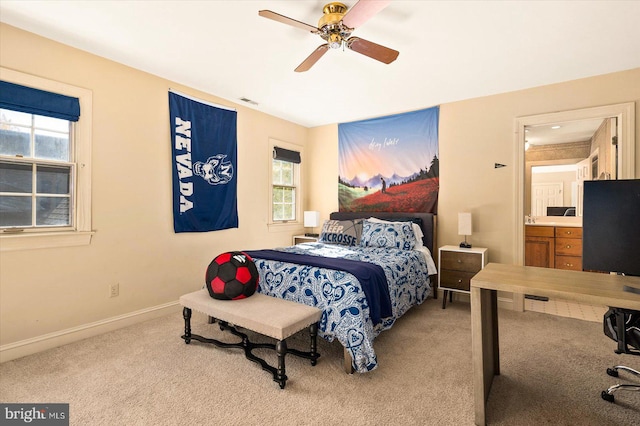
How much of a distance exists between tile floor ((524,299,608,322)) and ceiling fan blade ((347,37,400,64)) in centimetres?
329

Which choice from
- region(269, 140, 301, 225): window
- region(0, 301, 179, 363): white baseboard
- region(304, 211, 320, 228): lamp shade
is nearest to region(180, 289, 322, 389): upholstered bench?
region(0, 301, 179, 363): white baseboard

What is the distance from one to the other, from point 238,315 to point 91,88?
2.51 m

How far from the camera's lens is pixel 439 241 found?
4.18 metres

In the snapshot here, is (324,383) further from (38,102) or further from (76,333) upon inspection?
(38,102)

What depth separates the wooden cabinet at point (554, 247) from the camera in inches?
180

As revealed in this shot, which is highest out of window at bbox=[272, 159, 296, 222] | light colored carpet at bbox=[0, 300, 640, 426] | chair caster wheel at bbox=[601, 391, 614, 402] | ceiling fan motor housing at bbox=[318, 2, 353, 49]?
ceiling fan motor housing at bbox=[318, 2, 353, 49]

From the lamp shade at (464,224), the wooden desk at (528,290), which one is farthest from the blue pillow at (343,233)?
the wooden desk at (528,290)

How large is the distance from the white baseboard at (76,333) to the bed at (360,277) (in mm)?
1294

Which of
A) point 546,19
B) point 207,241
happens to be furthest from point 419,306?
point 546,19

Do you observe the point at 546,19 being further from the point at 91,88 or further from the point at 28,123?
the point at 28,123

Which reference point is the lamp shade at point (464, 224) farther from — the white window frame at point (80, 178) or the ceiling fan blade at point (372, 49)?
the white window frame at point (80, 178)

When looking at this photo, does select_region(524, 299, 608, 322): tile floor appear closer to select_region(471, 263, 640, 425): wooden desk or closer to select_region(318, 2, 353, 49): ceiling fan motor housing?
select_region(471, 263, 640, 425): wooden desk

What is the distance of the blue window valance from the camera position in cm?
236

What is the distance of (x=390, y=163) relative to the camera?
14.9ft
